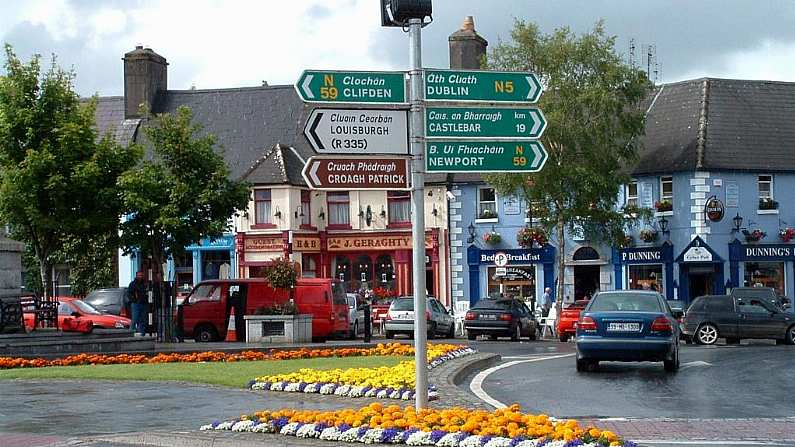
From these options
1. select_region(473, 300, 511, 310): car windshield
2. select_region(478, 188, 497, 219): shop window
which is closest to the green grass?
select_region(473, 300, 511, 310): car windshield

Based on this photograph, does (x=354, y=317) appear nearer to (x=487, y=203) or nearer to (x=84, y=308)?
(x=84, y=308)

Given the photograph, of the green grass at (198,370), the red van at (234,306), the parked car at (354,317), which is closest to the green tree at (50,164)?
the red van at (234,306)

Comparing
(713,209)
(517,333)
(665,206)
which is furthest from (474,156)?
(665,206)

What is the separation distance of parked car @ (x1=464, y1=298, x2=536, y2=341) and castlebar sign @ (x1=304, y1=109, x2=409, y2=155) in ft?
84.8

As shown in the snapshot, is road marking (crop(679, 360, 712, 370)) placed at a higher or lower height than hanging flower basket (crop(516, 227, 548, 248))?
lower

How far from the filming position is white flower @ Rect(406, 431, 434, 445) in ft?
34.9

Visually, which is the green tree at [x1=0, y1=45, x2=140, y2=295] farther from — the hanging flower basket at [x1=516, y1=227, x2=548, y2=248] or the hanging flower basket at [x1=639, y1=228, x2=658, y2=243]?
the hanging flower basket at [x1=639, y1=228, x2=658, y2=243]

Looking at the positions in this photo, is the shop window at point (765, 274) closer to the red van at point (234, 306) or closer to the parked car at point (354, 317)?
the parked car at point (354, 317)

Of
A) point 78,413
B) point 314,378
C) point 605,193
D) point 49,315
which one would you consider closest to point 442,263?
point 605,193

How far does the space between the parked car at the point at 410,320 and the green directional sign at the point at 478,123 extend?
25955mm

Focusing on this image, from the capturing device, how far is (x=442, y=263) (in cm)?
5375

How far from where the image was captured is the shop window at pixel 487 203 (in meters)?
53.5

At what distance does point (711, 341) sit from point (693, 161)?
17.2m

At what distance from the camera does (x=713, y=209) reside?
49.0 m
